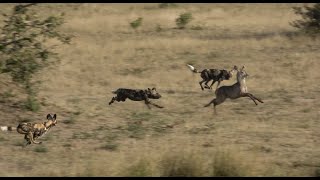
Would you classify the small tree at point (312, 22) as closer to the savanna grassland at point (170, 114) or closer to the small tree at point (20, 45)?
the savanna grassland at point (170, 114)

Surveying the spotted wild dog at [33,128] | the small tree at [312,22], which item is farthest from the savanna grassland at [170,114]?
the small tree at [312,22]

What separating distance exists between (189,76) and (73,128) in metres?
6.98

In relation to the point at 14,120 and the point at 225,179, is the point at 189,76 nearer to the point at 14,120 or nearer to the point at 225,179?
the point at 14,120

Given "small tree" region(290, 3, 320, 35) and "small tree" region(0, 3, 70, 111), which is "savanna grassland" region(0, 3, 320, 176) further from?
"small tree" region(0, 3, 70, 111)

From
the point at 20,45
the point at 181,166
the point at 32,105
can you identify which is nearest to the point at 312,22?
the point at 32,105

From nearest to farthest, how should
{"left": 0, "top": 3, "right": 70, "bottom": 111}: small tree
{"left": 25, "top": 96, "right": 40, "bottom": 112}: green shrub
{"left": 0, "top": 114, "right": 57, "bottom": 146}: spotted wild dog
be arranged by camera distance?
{"left": 0, "top": 114, "right": 57, "bottom": 146}: spotted wild dog → {"left": 0, "top": 3, "right": 70, "bottom": 111}: small tree → {"left": 25, "top": 96, "right": 40, "bottom": 112}: green shrub

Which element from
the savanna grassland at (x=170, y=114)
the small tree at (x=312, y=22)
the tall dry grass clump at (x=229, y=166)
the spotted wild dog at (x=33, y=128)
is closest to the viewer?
the tall dry grass clump at (x=229, y=166)

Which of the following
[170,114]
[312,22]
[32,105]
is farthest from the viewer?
[312,22]

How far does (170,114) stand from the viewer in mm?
13633

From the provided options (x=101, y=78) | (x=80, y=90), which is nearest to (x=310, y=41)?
(x=101, y=78)

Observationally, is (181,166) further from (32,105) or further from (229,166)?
(32,105)

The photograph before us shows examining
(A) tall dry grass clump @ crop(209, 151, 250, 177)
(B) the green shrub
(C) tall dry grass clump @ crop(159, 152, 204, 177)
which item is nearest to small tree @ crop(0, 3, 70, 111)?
(B) the green shrub

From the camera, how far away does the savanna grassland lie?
916 cm

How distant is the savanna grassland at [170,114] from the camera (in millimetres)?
9156
